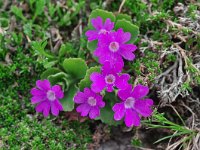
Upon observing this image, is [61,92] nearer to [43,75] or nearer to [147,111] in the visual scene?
A: [43,75]

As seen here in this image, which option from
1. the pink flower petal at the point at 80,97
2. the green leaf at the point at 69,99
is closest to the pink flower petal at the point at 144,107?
the pink flower petal at the point at 80,97

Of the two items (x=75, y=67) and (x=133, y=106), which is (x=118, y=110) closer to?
(x=133, y=106)

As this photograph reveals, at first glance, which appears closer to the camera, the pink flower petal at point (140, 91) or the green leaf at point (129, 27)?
the pink flower petal at point (140, 91)

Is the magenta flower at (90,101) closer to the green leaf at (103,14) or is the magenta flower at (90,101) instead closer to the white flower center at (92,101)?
the white flower center at (92,101)

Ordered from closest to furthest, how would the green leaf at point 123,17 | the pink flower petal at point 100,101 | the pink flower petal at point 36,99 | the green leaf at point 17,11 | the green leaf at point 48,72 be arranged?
the pink flower petal at point 100,101 < the pink flower petal at point 36,99 < the green leaf at point 48,72 < the green leaf at point 123,17 < the green leaf at point 17,11

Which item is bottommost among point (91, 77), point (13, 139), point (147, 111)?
point (13, 139)

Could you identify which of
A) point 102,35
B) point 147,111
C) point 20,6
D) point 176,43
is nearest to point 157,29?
point 176,43

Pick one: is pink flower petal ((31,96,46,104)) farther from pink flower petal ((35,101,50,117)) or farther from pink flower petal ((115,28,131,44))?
pink flower petal ((115,28,131,44))

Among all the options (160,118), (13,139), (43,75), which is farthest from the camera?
(43,75)

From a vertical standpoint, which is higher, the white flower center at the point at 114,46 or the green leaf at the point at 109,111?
the white flower center at the point at 114,46
